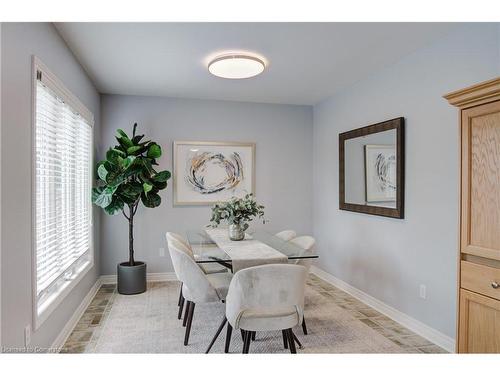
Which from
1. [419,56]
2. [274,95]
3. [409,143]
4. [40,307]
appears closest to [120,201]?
[40,307]

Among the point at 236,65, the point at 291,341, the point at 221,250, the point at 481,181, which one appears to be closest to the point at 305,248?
the point at 221,250

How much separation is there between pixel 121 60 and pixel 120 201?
153cm

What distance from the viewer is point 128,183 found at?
13.1 feet

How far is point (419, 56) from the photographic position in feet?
9.99

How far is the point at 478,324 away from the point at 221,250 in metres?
1.86

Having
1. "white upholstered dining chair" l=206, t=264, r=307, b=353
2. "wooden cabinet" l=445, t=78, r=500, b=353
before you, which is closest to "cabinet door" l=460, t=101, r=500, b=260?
"wooden cabinet" l=445, t=78, r=500, b=353

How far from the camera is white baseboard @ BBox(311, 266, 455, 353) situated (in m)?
2.77

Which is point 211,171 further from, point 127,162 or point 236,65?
point 236,65

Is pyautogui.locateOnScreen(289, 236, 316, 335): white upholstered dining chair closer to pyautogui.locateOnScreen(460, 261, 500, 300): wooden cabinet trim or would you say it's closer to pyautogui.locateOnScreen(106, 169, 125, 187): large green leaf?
pyautogui.locateOnScreen(460, 261, 500, 300): wooden cabinet trim

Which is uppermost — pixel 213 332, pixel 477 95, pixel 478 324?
pixel 477 95

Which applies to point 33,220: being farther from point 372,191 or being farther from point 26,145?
point 372,191

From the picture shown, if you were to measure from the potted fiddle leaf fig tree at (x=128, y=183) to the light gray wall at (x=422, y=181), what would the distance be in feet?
7.95

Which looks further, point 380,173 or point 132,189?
point 132,189

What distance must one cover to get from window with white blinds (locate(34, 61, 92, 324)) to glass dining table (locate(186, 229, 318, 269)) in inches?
42.4
